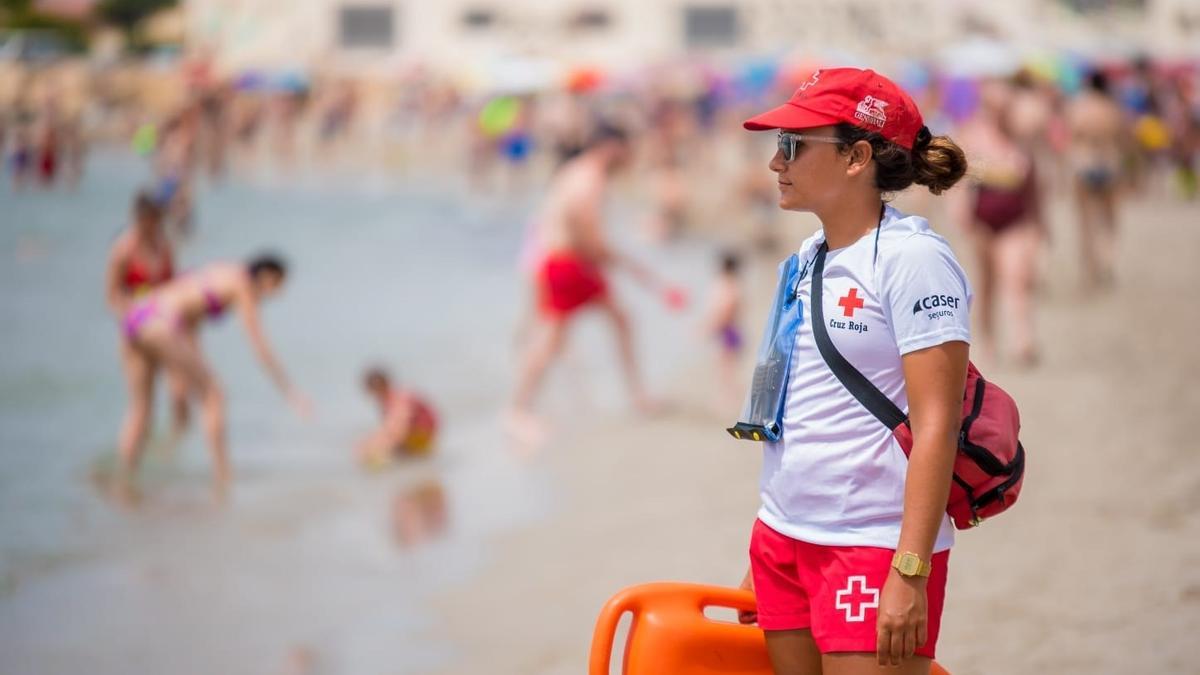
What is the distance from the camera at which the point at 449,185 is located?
95.8 feet

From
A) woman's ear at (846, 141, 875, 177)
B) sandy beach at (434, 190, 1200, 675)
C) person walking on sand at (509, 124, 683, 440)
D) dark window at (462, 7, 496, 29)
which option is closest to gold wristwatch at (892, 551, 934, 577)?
woman's ear at (846, 141, 875, 177)

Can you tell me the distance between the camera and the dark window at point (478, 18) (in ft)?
168

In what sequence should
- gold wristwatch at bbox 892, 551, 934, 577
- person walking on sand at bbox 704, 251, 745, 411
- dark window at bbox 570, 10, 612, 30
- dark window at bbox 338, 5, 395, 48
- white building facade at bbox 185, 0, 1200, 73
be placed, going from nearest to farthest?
gold wristwatch at bbox 892, 551, 934, 577 → person walking on sand at bbox 704, 251, 745, 411 → white building facade at bbox 185, 0, 1200, 73 → dark window at bbox 570, 10, 612, 30 → dark window at bbox 338, 5, 395, 48

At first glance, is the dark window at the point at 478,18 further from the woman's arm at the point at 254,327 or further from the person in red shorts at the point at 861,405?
the person in red shorts at the point at 861,405

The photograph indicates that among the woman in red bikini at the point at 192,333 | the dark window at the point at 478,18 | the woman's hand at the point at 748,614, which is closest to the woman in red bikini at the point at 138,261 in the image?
the woman in red bikini at the point at 192,333

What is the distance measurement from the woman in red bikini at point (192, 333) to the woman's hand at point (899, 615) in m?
5.79

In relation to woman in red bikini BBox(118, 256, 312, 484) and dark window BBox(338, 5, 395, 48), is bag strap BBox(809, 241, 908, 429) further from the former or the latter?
dark window BBox(338, 5, 395, 48)

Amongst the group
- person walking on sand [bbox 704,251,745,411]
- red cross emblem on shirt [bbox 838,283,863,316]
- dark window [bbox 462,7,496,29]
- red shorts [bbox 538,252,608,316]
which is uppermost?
dark window [bbox 462,7,496,29]

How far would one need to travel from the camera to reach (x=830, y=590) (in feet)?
6.84

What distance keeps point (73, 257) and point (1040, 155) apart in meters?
14.1

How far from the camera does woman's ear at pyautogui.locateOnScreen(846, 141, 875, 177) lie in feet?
7.04

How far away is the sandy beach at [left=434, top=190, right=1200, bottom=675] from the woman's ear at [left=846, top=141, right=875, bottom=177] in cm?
198

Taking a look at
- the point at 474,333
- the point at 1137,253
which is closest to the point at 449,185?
the point at 474,333

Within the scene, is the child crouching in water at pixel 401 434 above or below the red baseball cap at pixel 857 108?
below
